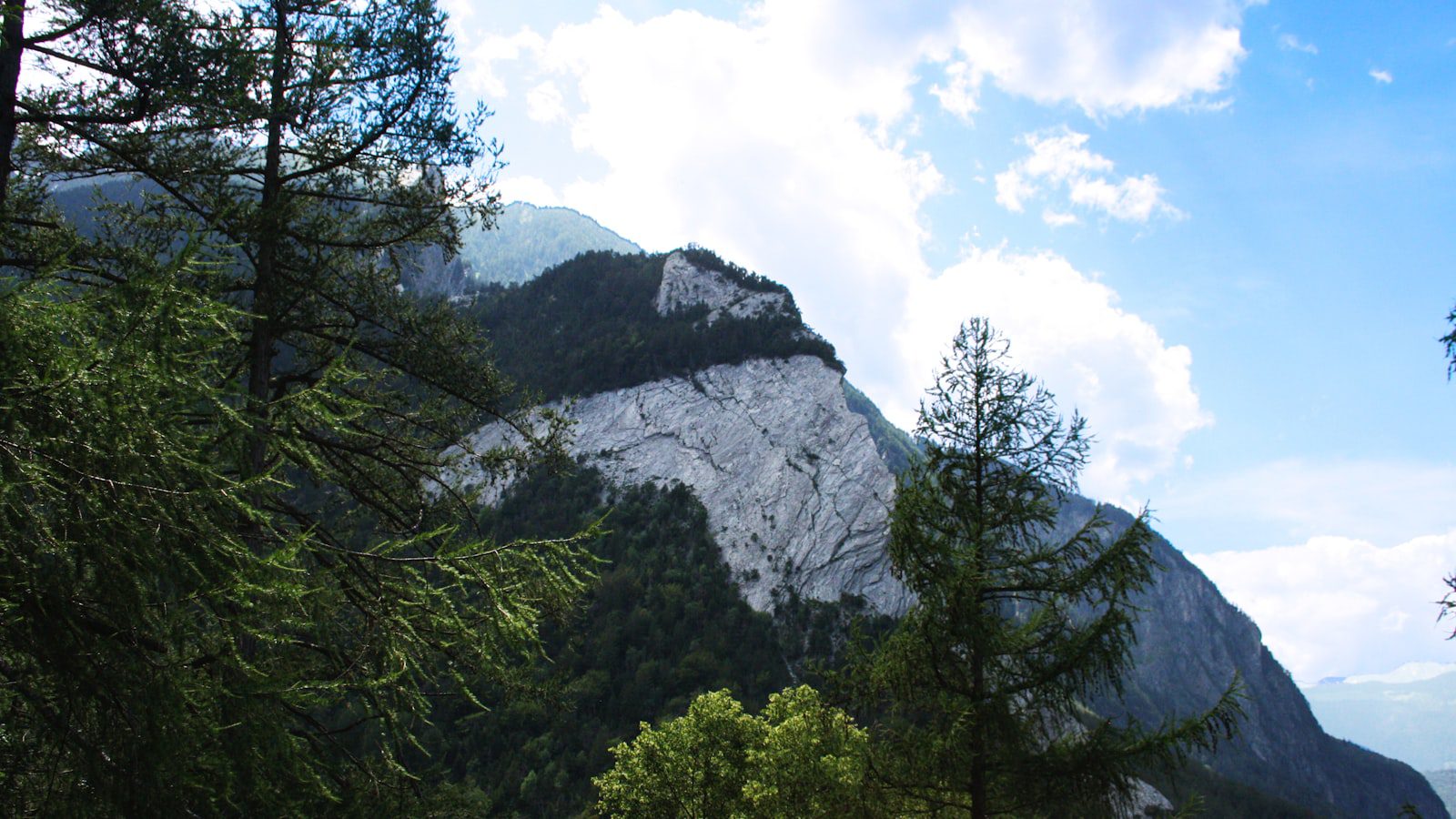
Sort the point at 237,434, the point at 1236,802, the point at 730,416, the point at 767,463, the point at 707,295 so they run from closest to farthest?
the point at 237,434, the point at 767,463, the point at 730,416, the point at 1236,802, the point at 707,295

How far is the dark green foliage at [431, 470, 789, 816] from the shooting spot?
42594 mm

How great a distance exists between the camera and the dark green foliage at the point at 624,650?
1677 inches

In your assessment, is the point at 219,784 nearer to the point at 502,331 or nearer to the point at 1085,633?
the point at 1085,633

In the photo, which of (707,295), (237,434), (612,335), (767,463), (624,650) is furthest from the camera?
(707,295)

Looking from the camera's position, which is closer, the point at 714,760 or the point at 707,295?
the point at 714,760

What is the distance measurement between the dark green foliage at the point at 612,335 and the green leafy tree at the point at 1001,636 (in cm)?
7136

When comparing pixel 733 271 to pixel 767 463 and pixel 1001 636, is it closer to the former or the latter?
pixel 767 463

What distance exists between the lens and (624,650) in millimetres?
55625

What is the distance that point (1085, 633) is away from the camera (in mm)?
6375

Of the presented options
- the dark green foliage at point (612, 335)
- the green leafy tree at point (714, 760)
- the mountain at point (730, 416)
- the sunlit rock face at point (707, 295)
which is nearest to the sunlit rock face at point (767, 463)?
the mountain at point (730, 416)

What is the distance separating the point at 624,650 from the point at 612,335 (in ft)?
156

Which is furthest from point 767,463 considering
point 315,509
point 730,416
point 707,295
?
point 315,509

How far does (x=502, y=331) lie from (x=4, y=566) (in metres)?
101

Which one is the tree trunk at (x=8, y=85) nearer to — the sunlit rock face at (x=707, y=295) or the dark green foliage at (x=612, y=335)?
the dark green foliage at (x=612, y=335)
